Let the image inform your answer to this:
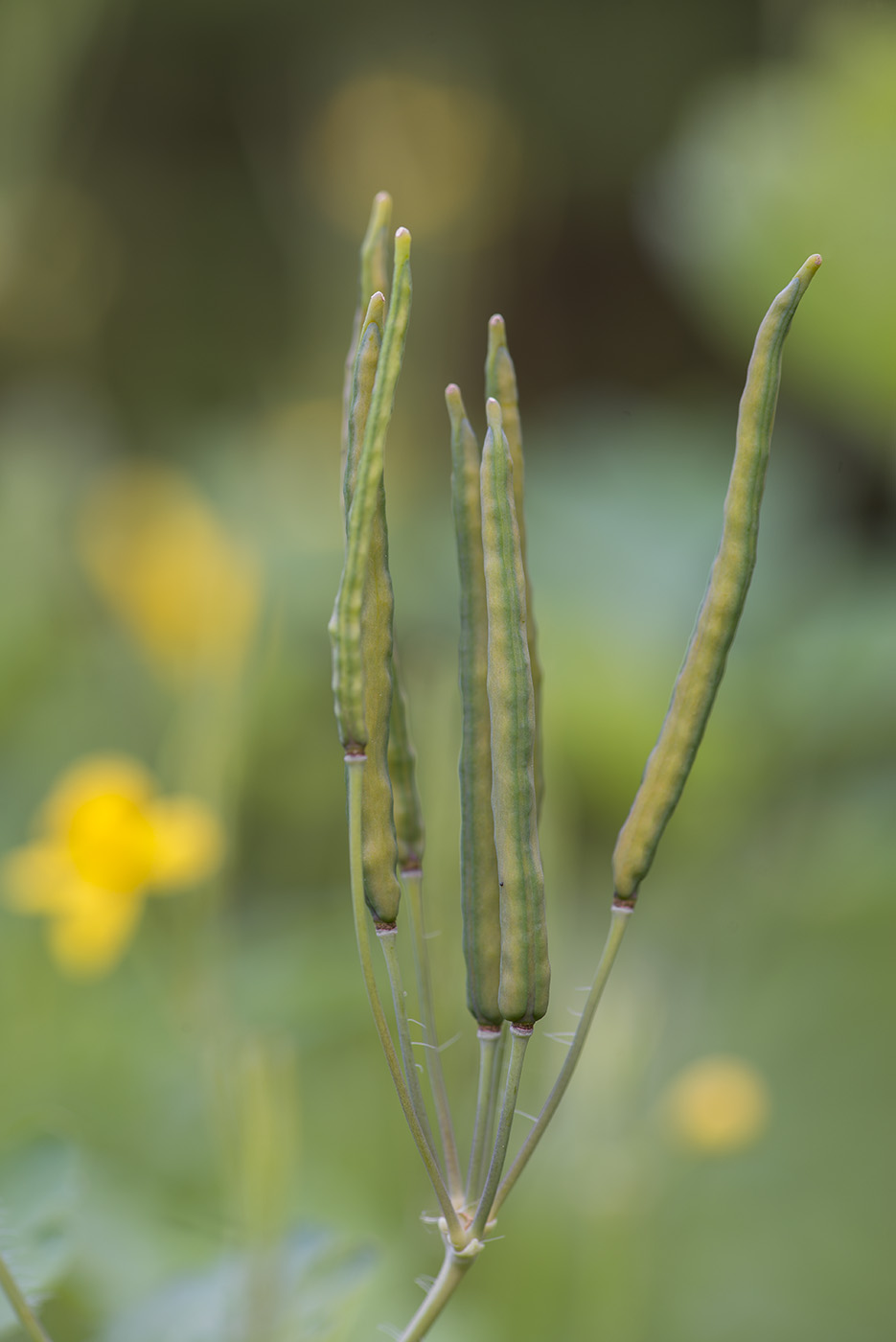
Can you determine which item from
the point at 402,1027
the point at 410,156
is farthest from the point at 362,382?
the point at 410,156

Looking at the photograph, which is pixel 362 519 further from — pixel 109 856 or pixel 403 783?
pixel 109 856

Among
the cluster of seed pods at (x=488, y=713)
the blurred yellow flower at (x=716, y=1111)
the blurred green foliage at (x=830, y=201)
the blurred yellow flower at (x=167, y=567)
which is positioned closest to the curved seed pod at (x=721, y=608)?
the cluster of seed pods at (x=488, y=713)

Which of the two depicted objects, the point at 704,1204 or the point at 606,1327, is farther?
the point at 704,1204

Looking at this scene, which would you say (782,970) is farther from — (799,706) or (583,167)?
(583,167)

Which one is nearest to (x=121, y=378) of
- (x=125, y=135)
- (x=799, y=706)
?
(x=125, y=135)

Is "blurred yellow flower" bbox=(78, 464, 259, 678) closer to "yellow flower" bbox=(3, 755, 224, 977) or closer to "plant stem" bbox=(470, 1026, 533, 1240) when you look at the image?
"yellow flower" bbox=(3, 755, 224, 977)

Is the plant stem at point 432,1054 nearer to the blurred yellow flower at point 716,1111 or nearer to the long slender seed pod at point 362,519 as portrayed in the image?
the long slender seed pod at point 362,519

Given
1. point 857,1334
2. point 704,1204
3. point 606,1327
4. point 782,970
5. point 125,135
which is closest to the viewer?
point 606,1327
